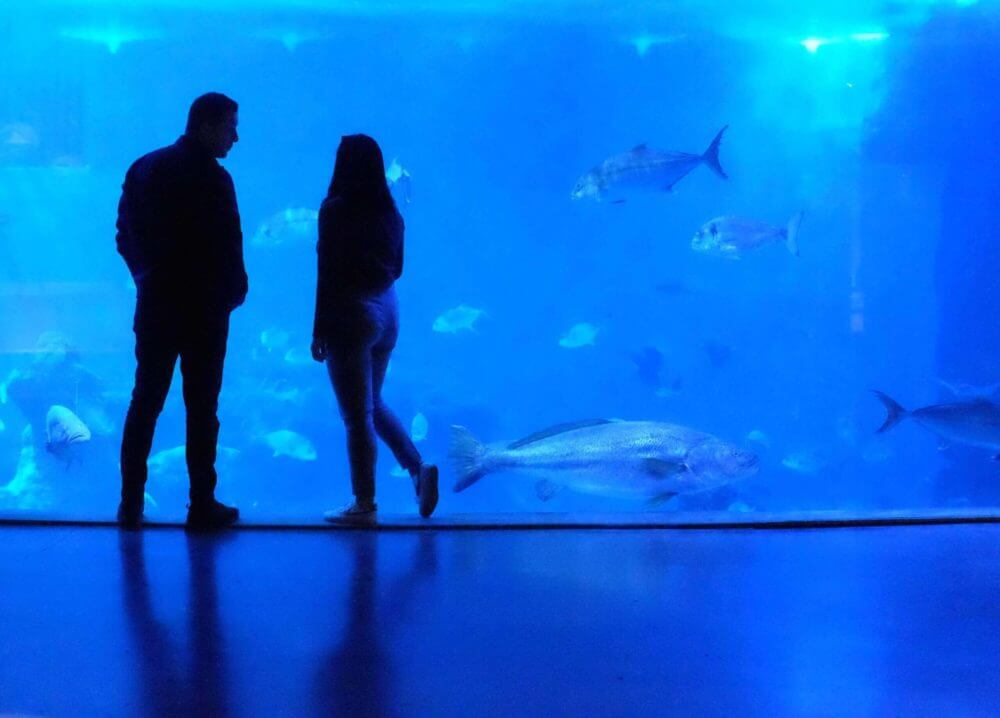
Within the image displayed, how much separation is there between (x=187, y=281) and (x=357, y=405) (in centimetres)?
69

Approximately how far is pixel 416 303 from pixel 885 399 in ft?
83.6

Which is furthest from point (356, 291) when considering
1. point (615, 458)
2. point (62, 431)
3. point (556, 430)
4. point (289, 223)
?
point (289, 223)

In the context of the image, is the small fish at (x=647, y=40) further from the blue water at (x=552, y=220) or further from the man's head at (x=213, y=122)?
the man's head at (x=213, y=122)

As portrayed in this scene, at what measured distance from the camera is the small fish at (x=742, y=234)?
25.0 ft

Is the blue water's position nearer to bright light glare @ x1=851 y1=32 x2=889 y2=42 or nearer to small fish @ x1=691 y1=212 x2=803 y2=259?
bright light glare @ x1=851 y1=32 x2=889 y2=42

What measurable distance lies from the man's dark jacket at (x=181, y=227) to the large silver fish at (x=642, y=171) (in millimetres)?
→ 4752

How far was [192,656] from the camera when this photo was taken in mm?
1353

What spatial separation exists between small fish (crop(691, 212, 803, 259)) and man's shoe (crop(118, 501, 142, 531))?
6256 millimetres

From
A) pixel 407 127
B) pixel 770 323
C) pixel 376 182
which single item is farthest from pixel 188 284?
pixel 407 127

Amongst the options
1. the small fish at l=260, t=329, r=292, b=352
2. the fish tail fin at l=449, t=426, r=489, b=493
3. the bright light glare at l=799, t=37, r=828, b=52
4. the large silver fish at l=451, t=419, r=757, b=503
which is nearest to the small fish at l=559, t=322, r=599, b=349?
the small fish at l=260, t=329, r=292, b=352

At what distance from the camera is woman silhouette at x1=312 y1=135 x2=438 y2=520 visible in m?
2.67

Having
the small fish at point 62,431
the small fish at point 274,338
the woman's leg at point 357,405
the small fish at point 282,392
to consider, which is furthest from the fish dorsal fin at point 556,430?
the small fish at point 282,392

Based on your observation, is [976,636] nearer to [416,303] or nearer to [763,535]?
[763,535]

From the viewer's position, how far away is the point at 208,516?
8.27 feet
